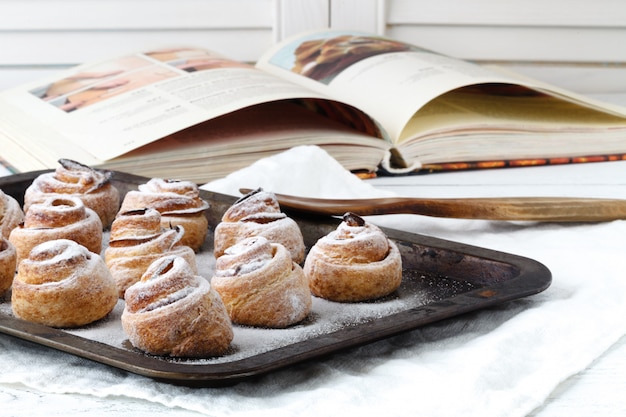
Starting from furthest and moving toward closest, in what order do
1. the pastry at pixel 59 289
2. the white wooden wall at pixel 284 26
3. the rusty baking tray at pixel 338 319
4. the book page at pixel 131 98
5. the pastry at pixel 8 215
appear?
the white wooden wall at pixel 284 26 → the book page at pixel 131 98 → the pastry at pixel 8 215 → the pastry at pixel 59 289 → the rusty baking tray at pixel 338 319

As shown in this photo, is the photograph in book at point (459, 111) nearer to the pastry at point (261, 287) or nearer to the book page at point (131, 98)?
the book page at point (131, 98)

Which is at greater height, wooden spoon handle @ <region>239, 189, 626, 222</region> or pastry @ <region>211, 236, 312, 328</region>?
pastry @ <region>211, 236, 312, 328</region>

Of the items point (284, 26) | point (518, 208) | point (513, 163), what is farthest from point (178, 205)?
point (284, 26)

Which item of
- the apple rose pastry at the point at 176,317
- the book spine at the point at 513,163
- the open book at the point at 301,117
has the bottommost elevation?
the book spine at the point at 513,163

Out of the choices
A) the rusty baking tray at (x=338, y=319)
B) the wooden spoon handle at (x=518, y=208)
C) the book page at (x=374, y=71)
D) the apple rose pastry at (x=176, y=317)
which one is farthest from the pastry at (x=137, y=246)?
the book page at (x=374, y=71)

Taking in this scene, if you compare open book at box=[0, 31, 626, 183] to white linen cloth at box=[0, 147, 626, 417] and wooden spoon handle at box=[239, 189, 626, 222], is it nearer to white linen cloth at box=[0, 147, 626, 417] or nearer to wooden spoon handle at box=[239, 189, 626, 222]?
wooden spoon handle at box=[239, 189, 626, 222]

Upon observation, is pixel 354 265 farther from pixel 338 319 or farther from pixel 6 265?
pixel 6 265

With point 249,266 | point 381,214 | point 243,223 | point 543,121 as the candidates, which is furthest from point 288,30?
point 249,266

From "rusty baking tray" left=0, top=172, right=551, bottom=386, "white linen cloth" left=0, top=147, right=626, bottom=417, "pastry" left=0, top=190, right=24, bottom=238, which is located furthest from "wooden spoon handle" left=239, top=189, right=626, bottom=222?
"pastry" left=0, top=190, right=24, bottom=238
